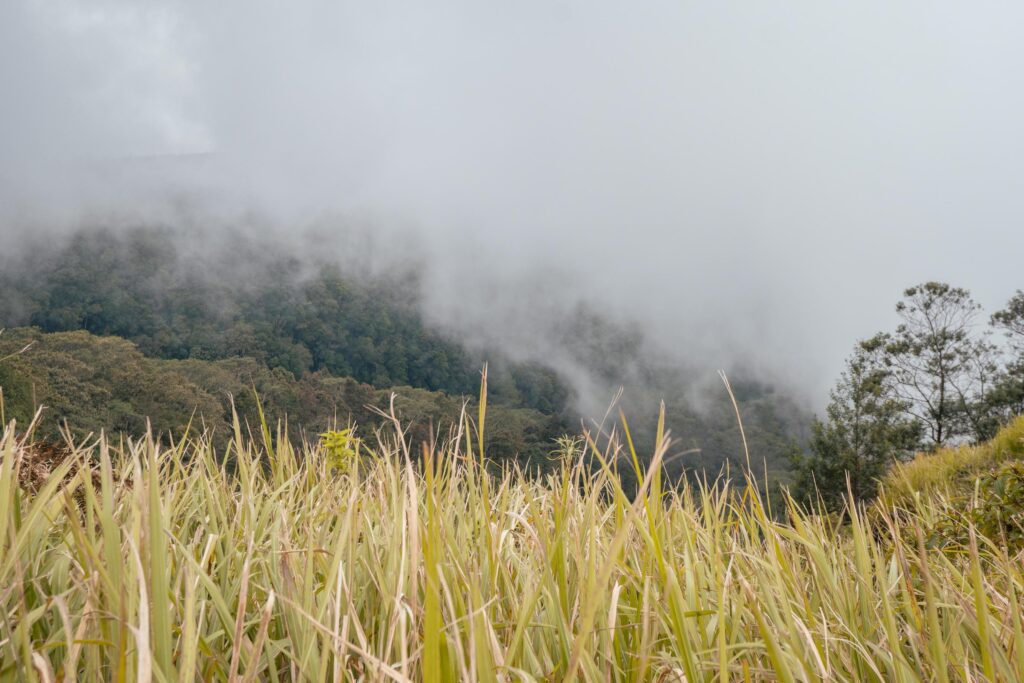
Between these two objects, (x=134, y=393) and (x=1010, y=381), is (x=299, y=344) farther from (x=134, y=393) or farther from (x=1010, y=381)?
(x=1010, y=381)

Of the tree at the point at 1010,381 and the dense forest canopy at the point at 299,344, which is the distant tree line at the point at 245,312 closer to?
the dense forest canopy at the point at 299,344

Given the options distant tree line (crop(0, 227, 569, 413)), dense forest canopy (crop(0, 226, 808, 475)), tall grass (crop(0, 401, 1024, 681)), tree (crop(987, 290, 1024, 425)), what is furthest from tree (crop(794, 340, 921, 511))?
distant tree line (crop(0, 227, 569, 413))

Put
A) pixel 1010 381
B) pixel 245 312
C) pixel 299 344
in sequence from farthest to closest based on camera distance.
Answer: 1. pixel 245 312
2. pixel 299 344
3. pixel 1010 381

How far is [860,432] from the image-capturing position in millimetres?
28016

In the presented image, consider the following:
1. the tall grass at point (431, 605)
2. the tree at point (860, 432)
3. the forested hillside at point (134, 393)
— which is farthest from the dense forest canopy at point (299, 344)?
the tall grass at point (431, 605)

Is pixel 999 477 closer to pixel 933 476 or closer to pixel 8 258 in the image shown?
pixel 933 476

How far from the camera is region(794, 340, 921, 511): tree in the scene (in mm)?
Result: 26812

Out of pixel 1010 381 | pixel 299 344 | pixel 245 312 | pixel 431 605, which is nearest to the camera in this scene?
pixel 431 605

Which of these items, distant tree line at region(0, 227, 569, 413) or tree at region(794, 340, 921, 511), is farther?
distant tree line at region(0, 227, 569, 413)

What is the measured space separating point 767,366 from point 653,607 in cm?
13488

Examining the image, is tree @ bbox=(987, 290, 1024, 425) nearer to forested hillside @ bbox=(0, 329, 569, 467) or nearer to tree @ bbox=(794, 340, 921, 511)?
tree @ bbox=(794, 340, 921, 511)

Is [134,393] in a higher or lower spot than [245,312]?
lower

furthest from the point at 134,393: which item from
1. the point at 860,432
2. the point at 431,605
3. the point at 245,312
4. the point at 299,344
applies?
the point at 245,312

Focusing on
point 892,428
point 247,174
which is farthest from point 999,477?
point 247,174
